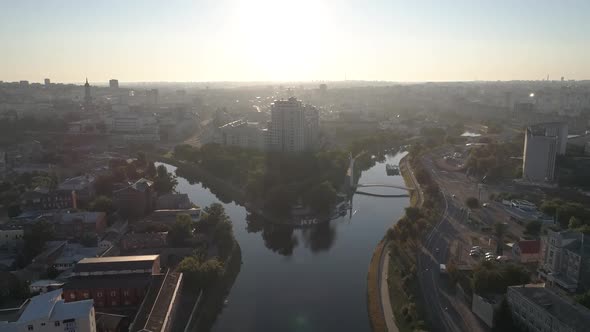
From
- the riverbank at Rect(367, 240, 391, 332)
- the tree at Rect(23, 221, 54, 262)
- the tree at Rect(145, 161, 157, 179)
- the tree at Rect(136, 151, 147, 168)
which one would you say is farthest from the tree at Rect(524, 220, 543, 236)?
the tree at Rect(136, 151, 147, 168)

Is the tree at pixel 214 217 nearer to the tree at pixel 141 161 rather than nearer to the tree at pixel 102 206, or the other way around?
the tree at pixel 102 206

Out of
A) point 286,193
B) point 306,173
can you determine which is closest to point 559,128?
point 306,173

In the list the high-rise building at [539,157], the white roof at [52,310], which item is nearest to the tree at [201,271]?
the white roof at [52,310]

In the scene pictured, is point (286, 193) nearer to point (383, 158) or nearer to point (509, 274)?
point (509, 274)

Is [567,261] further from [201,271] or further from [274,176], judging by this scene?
[274,176]

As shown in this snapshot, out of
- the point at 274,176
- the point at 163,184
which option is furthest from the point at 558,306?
the point at 163,184

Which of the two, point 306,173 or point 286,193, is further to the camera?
point 306,173
